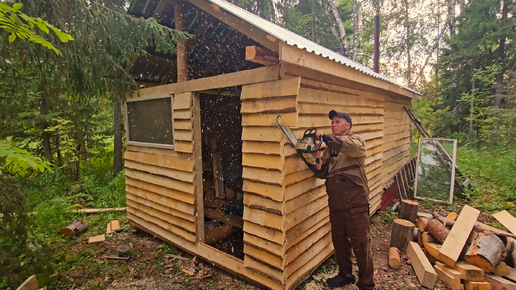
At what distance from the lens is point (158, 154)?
15.1 feet

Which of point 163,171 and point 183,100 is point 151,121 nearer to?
point 163,171

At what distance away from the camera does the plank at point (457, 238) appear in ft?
11.8

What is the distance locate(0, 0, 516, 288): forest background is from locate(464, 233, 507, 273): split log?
3542 mm

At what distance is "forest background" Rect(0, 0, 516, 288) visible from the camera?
9.93 ft

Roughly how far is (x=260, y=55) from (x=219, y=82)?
3.33ft

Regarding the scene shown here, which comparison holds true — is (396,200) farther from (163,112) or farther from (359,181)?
(163,112)

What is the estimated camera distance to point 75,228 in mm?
5234

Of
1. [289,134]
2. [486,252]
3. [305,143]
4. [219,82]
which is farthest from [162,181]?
[486,252]

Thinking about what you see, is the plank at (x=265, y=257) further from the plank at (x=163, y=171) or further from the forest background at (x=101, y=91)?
the forest background at (x=101, y=91)

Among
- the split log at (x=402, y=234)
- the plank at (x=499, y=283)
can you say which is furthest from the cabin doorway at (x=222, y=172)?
the plank at (x=499, y=283)

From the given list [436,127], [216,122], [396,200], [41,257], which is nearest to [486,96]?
[436,127]

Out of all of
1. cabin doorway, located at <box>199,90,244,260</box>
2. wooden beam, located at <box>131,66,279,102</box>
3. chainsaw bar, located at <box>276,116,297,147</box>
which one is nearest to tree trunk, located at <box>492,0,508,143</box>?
cabin doorway, located at <box>199,90,244,260</box>

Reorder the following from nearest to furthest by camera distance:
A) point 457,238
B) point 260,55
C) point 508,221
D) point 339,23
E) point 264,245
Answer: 1. point 260,55
2. point 264,245
3. point 457,238
4. point 508,221
5. point 339,23

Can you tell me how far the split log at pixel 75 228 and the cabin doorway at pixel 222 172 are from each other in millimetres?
2515
